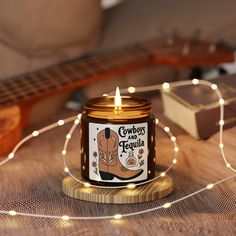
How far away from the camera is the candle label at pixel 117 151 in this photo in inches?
27.0

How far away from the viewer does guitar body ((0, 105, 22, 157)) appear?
93 cm

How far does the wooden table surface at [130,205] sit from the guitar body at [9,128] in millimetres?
23

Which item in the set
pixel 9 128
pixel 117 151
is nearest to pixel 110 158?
pixel 117 151

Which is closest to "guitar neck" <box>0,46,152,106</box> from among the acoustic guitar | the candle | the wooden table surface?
the acoustic guitar

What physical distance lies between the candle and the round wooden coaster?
0.01 metres

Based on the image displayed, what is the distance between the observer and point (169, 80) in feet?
4.33

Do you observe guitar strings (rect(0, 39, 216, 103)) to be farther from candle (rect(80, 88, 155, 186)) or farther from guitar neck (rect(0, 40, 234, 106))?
candle (rect(80, 88, 155, 186))

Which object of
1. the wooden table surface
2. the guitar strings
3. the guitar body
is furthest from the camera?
the guitar strings

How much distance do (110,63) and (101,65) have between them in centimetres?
2

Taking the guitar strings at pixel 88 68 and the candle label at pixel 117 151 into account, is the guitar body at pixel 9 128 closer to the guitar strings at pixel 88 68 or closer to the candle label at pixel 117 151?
the guitar strings at pixel 88 68

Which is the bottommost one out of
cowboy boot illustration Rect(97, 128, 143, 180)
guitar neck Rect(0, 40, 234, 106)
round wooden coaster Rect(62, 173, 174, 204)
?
round wooden coaster Rect(62, 173, 174, 204)

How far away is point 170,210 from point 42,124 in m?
0.55

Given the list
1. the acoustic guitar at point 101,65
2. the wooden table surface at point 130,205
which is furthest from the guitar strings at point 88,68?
the wooden table surface at point 130,205

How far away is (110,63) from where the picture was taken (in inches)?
48.6
